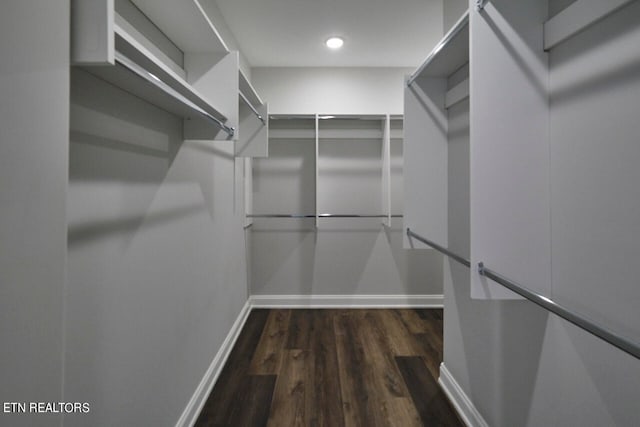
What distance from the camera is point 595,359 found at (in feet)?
2.97

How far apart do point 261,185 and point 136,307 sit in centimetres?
231

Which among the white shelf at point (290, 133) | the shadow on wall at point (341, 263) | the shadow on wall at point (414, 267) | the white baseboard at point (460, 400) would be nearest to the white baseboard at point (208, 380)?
the shadow on wall at point (341, 263)

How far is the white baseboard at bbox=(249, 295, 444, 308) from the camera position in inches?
135

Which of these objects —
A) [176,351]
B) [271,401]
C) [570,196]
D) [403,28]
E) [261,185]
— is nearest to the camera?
[570,196]

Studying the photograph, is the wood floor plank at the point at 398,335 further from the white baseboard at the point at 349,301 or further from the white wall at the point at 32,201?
the white wall at the point at 32,201

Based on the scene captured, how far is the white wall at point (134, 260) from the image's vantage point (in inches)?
36.4

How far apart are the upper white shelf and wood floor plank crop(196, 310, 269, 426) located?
5.82 ft

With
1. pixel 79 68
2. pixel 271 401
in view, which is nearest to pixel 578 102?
pixel 79 68

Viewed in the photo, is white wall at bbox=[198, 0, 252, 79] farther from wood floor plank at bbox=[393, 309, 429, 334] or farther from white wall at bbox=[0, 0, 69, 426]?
wood floor plank at bbox=[393, 309, 429, 334]

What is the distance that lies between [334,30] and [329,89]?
79cm

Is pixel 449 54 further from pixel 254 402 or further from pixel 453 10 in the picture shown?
pixel 254 402

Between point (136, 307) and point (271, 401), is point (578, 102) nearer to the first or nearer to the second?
point (136, 307)

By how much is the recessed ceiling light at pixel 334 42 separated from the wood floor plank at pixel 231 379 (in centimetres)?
244


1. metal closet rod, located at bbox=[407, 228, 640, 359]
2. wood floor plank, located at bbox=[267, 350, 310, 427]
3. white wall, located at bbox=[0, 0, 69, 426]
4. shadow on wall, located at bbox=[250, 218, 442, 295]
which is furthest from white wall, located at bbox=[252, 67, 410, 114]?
white wall, located at bbox=[0, 0, 69, 426]
